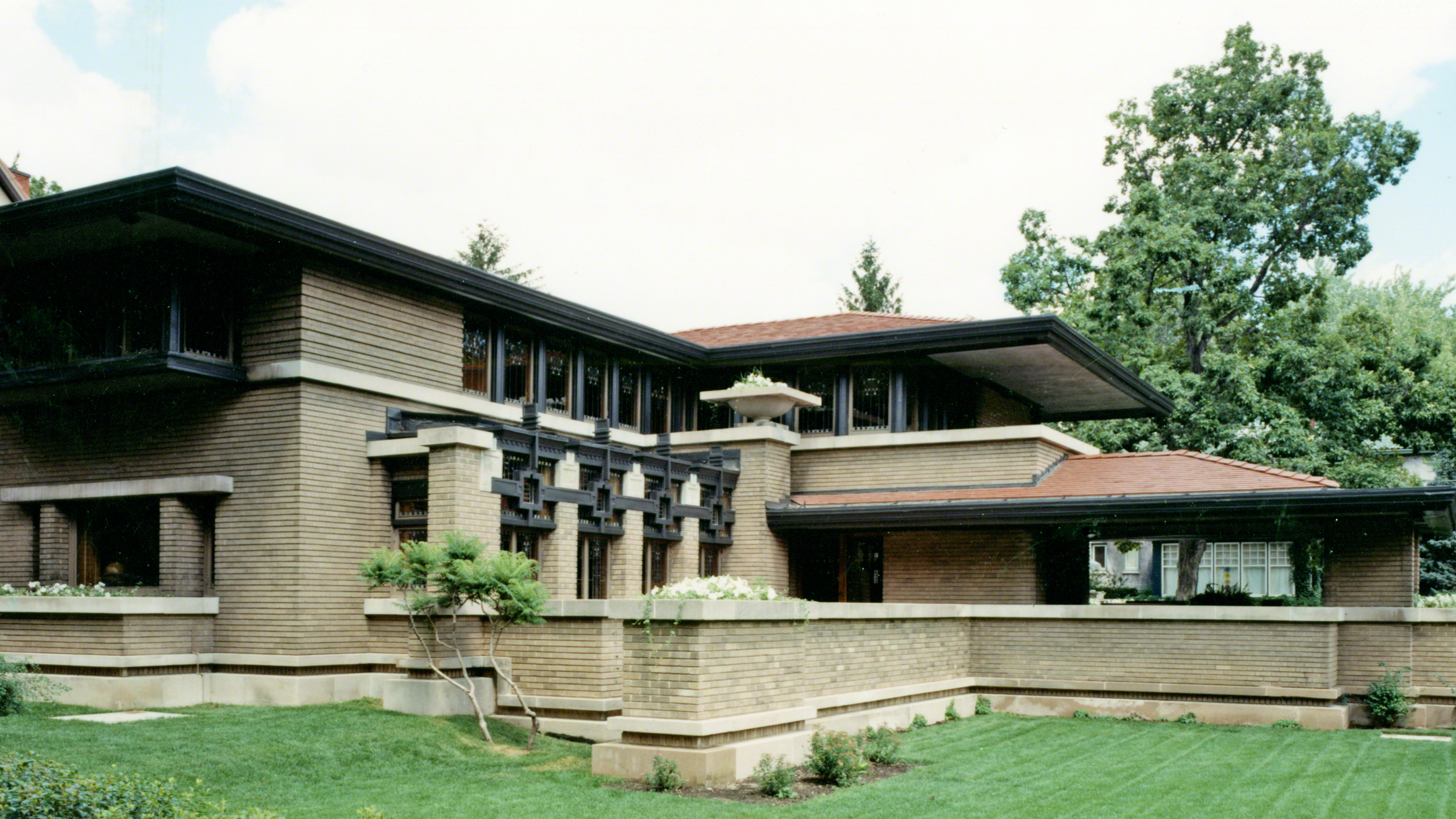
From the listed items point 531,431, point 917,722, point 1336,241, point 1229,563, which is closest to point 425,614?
point 531,431

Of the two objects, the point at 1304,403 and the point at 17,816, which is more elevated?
the point at 1304,403

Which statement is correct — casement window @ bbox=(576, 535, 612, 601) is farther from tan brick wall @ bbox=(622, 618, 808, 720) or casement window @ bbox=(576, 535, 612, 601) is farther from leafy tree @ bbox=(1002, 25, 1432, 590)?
leafy tree @ bbox=(1002, 25, 1432, 590)

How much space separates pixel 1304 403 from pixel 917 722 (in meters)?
20.6

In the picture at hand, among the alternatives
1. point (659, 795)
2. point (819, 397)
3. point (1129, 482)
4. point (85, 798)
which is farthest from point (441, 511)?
point (1129, 482)

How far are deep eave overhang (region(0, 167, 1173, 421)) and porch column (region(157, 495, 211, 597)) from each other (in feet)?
13.9

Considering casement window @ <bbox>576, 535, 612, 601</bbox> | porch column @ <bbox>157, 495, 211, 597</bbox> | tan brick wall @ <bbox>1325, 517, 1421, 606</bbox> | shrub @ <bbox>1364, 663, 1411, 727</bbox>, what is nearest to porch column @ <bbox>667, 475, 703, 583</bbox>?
casement window @ <bbox>576, 535, 612, 601</bbox>

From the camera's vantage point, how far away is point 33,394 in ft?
64.4

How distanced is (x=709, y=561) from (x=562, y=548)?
210 inches

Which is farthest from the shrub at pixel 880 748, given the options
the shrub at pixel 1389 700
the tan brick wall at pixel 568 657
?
the shrub at pixel 1389 700

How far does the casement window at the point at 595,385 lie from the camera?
24.2 meters

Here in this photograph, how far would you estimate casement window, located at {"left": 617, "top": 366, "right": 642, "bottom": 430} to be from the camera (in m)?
25.5

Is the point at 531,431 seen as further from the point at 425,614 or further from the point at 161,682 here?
Answer: the point at 161,682

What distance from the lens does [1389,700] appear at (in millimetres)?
18797

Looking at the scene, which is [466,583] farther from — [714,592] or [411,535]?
[411,535]
